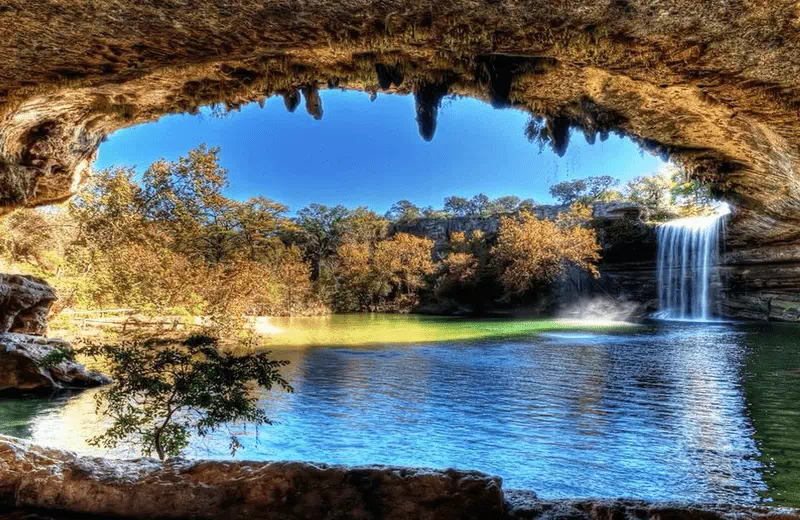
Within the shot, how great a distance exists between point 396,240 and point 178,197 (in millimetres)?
23009

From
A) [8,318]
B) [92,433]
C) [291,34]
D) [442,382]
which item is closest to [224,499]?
[291,34]

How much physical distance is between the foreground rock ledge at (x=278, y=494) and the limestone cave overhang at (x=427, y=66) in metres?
2.95

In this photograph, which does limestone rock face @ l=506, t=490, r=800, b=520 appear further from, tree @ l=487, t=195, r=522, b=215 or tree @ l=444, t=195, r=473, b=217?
tree @ l=444, t=195, r=473, b=217

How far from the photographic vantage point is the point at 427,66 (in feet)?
16.3

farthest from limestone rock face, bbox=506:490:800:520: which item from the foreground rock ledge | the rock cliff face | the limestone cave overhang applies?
the rock cliff face

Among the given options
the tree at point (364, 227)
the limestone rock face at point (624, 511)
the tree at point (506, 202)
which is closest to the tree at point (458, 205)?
the tree at point (506, 202)

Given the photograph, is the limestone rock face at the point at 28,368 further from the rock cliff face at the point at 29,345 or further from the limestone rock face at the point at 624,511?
the limestone rock face at the point at 624,511

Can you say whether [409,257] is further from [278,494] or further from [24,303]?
[278,494]

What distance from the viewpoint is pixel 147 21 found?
3340mm

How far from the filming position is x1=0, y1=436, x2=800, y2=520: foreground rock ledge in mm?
2451

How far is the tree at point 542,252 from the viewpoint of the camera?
27344mm

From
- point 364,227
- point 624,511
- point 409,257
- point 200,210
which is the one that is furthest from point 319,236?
point 624,511

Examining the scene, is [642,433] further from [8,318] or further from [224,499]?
[8,318]

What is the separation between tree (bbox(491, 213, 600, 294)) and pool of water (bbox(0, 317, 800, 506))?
1501 centimetres
